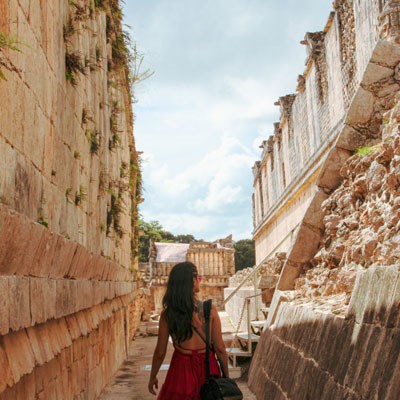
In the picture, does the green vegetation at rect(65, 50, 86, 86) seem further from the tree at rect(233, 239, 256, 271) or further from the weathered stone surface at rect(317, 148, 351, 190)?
the tree at rect(233, 239, 256, 271)

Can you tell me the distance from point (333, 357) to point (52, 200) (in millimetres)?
2584

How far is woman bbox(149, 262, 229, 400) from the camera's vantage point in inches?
154

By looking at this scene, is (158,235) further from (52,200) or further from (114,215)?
(52,200)

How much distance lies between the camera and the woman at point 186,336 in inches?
154

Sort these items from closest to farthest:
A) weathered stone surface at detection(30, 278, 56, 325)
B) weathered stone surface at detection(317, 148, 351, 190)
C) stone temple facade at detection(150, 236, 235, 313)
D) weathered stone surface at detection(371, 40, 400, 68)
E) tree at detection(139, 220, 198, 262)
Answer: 1. weathered stone surface at detection(30, 278, 56, 325)
2. weathered stone surface at detection(371, 40, 400, 68)
3. weathered stone surface at detection(317, 148, 351, 190)
4. stone temple facade at detection(150, 236, 235, 313)
5. tree at detection(139, 220, 198, 262)

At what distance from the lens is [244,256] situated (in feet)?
191

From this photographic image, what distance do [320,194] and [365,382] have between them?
184 inches

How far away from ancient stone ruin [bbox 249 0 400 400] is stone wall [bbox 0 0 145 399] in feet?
6.66

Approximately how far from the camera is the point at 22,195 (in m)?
3.84

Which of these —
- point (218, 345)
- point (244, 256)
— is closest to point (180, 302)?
point (218, 345)

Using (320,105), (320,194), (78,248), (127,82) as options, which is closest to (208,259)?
(320,105)

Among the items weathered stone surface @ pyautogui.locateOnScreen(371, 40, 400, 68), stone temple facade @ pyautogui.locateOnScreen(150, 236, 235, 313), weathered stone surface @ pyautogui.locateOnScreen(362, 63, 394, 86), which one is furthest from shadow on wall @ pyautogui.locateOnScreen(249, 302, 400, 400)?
stone temple facade @ pyautogui.locateOnScreen(150, 236, 235, 313)

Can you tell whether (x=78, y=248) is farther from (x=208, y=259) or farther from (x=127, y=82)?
(x=208, y=259)

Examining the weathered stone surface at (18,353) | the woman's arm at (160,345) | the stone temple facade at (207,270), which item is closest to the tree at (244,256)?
the stone temple facade at (207,270)
